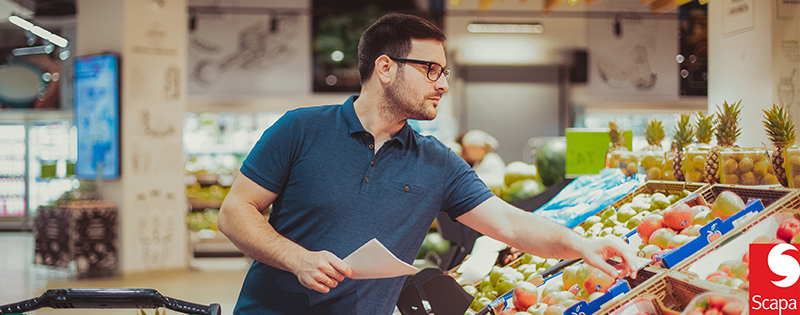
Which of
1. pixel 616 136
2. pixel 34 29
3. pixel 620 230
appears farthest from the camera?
pixel 34 29

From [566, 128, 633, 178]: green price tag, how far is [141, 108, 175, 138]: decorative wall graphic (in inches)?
208

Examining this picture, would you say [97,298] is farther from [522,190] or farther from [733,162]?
[522,190]

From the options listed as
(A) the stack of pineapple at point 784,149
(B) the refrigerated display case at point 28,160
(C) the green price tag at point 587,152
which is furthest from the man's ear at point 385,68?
(B) the refrigerated display case at point 28,160

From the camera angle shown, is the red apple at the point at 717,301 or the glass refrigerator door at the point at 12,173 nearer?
the red apple at the point at 717,301

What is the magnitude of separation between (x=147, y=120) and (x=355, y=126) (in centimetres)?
585

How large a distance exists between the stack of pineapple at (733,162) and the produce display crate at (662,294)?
52cm

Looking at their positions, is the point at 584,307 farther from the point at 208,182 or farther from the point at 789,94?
the point at 208,182

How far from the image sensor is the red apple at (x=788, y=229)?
1410 mm

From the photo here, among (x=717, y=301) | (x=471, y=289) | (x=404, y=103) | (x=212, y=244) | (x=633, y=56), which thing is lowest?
(x=212, y=244)

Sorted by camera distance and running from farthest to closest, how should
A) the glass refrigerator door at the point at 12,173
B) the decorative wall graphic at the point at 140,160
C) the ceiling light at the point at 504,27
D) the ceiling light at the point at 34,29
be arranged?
the glass refrigerator door at the point at 12,173 < the ceiling light at the point at 504,27 < the ceiling light at the point at 34,29 < the decorative wall graphic at the point at 140,160

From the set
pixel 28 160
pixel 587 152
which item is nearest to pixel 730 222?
pixel 587 152

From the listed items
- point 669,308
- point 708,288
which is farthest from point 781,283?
point 669,308

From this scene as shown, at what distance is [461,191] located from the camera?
1.77 metres

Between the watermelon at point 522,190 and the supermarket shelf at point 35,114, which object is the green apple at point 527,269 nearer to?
the watermelon at point 522,190
